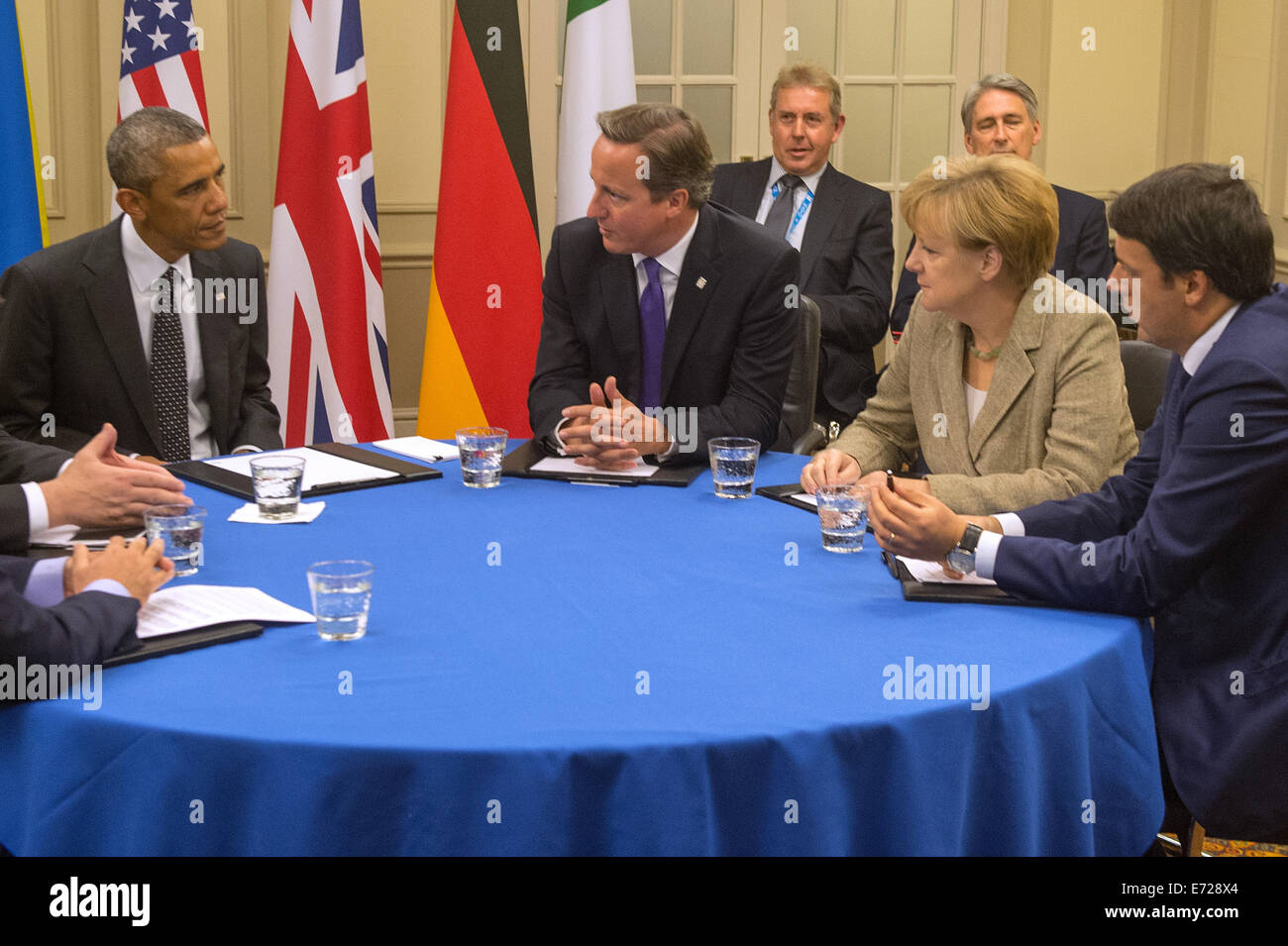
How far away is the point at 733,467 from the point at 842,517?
0.37 meters

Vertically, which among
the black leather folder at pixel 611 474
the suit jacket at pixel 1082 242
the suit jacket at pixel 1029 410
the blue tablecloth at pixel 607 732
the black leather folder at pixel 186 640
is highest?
the suit jacket at pixel 1082 242

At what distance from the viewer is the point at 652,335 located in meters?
3.22

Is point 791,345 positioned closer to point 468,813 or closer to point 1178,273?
point 1178,273

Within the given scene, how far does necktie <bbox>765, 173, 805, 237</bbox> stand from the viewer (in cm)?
469

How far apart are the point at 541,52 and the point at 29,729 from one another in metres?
5.18

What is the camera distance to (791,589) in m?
1.93

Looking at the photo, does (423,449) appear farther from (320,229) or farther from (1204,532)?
(320,229)

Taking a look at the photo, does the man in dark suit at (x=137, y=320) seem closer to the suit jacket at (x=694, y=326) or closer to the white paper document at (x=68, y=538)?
the suit jacket at (x=694, y=326)

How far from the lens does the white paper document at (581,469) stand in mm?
2678

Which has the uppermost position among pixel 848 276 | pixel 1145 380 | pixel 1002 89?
pixel 1002 89

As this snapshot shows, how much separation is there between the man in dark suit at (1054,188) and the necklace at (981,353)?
5.30ft

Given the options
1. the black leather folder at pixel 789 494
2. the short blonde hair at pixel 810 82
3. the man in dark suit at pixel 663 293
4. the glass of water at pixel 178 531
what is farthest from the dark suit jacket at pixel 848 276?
the glass of water at pixel 178 531

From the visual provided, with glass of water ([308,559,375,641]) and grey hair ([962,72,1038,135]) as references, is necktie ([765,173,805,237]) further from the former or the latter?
glass of water ([308,559,375,641])

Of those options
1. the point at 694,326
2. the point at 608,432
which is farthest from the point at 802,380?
the point at 608,432
